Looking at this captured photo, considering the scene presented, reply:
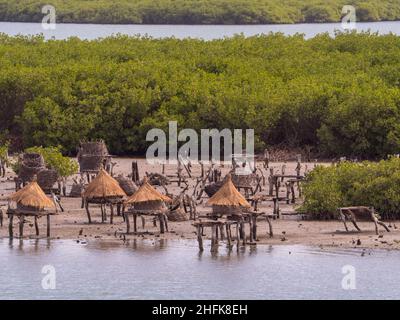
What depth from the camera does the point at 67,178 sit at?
50250mm

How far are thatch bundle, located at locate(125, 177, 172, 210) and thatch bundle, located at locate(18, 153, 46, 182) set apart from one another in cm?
565

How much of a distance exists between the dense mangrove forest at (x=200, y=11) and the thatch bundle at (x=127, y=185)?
265ft

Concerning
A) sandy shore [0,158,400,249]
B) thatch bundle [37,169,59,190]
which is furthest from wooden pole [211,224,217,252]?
thatch bundle [37,169,59,190]

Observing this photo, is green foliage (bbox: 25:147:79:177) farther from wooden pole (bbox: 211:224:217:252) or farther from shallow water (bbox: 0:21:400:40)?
shallow water (bbox: 0:21:400:40)

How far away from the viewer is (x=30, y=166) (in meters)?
46.0

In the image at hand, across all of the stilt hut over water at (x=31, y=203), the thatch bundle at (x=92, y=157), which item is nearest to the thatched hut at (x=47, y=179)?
the thatch bundle at (x=92, y=157)

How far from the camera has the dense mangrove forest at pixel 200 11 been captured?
125500 mm

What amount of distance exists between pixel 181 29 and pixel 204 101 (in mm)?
62001

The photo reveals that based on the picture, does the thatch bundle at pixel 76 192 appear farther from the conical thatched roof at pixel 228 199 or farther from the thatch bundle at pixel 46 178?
the conical thatched roof at pixel 228 199

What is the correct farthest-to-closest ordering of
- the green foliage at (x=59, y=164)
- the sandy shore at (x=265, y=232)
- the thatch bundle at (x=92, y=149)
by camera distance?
the thatch bundle at (x=92, y=149) → the green foliage at (x=59, y=164) → the sandy shore at (x=265, y=232)

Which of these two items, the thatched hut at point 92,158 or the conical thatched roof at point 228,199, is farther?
the thatched hut at point 92,158

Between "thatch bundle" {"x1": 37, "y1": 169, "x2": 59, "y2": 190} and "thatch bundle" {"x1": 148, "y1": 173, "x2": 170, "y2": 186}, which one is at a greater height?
"thatch bundle" {"x1": 37, "y1": 169, "x2": 59, "y2": 190}

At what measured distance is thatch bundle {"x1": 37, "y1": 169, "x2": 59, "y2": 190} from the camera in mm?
44406
